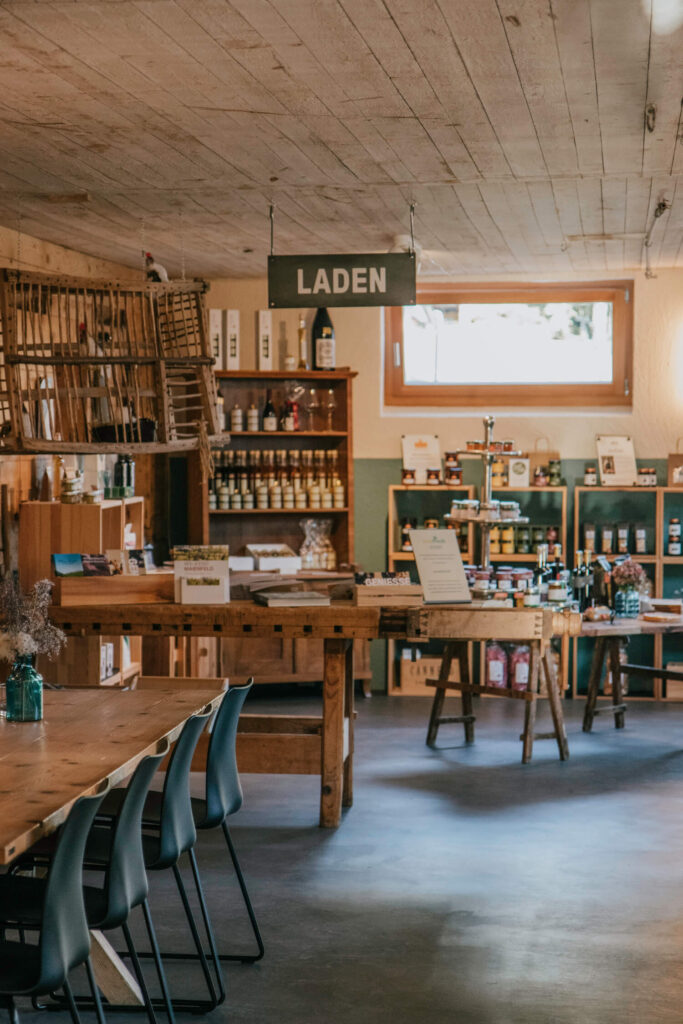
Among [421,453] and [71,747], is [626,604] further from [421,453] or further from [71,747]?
[71,747]

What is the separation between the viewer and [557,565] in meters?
7.80

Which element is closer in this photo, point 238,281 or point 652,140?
point 652,140

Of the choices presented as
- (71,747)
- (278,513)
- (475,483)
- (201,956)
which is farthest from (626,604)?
(71,747)

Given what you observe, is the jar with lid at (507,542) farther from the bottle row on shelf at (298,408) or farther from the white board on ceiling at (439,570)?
the white board on ceiling at (439,570)

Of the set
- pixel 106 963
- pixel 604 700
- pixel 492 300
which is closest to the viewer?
pixel 106 963

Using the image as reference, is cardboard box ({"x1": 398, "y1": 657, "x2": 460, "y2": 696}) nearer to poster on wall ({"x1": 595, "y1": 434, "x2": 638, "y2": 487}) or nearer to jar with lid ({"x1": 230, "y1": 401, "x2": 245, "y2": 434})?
poster on wall ({"x1": 595, "y1": 434, "x2": 638, "y2": 487})

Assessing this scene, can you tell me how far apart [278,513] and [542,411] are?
215 cm

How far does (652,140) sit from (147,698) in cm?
307

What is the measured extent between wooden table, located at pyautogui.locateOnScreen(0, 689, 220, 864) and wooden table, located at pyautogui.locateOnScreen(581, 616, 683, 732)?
345 centimetres

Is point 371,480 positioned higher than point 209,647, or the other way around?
point 371,480

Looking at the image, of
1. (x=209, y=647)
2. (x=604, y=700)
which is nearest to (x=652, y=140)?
(x=604, y=700)

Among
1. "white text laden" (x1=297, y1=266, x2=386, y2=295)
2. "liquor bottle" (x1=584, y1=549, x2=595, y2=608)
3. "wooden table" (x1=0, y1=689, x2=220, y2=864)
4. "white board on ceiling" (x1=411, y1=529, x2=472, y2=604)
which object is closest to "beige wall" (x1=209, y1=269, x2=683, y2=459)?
"liquor bottle" (x1=584, y1=549, x2=595, y2=608)

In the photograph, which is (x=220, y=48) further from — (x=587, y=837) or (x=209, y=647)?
(x=209, y=647)

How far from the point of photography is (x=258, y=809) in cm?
601
